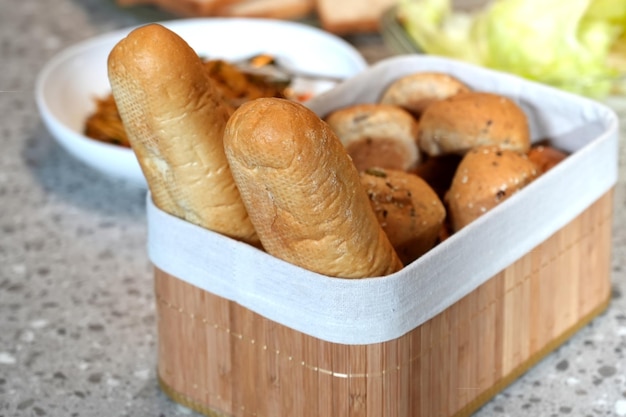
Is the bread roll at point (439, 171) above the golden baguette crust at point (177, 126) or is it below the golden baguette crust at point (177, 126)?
below

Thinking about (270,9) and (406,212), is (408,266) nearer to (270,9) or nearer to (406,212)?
(406,212)

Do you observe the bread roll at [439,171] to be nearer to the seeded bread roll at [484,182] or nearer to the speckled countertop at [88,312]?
the seeded bread roll at [484,182]

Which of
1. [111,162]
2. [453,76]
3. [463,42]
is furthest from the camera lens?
[463,42]

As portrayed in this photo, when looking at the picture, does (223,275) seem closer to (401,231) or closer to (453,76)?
(401,231)

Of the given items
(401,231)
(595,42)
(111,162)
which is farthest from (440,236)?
(595,42)

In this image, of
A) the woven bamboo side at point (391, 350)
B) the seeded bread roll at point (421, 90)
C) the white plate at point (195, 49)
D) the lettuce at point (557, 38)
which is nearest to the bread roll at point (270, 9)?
the white plate at point (195, 49)

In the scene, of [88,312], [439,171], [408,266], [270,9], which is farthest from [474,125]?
[270,9]
